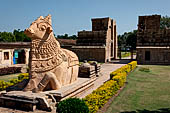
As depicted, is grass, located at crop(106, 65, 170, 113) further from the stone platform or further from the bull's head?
the bull's head

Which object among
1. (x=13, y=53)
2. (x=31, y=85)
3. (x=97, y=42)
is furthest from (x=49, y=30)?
(x=97, y=42)

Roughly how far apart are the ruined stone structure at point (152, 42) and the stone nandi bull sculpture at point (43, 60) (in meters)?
18.8

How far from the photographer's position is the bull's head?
653 centimetres

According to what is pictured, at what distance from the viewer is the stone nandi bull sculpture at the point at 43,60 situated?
6.59 metres

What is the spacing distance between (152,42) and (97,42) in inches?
336

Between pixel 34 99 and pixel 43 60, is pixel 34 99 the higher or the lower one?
→ the lower one

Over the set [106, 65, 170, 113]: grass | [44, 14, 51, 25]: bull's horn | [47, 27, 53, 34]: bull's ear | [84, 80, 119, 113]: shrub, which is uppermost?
[44, 14, 51, 25]: bull's horn

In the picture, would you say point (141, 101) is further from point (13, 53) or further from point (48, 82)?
point (13, 53)

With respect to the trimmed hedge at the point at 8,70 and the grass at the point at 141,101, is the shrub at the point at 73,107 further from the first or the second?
the trimmed hedge at the point at 8,70

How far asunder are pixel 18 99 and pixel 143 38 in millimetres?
24097

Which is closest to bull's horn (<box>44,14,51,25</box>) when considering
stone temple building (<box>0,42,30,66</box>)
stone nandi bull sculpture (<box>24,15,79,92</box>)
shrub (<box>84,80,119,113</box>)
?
stone nandi bull sculpture (<box>24,15,79,92</box>)

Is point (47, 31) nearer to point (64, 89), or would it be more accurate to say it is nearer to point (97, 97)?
point (64, 89)

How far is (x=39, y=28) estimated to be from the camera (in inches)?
263

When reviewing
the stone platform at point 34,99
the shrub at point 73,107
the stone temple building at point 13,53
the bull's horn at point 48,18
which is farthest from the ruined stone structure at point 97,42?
the shrub at point 73,107
